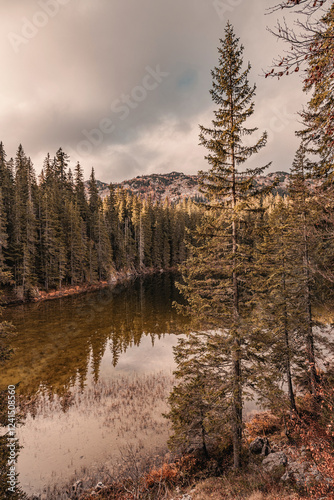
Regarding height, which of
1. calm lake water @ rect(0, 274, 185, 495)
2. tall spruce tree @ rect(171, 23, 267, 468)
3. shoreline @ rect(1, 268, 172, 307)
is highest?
tall spruce tree @ rect(171, 23, 267, 468)

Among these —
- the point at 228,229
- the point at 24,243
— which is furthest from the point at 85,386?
the point at 24,243

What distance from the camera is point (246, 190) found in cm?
895

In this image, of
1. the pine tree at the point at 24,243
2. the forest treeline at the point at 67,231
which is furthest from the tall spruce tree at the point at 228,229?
the pine tree at the point at 24,243

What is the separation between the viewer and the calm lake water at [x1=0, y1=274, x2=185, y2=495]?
10477 millimetres

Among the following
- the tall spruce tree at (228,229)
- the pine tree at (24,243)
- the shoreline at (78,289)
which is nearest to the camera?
the tall spruce tree at (228,229)

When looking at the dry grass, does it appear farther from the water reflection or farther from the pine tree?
the pine tree

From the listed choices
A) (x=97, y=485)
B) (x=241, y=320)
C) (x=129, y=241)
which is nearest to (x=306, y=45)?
(x=241, y=320)

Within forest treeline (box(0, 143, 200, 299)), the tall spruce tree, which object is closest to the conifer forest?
the tall spruce tree

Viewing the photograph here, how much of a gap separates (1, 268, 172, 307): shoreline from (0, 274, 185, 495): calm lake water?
4861 mm

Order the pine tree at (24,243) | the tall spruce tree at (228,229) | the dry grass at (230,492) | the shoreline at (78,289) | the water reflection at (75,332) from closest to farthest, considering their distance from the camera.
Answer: the dry grass at (230,492), the tall spruce tree at (228,229), the water reflection at (75,332), the shoreline at (78,289), the pine tree at (24,243)

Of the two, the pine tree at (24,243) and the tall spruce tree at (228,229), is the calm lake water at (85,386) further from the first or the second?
the pine tree at (24,243)

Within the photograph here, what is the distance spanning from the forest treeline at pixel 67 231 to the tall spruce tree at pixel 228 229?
34150mm

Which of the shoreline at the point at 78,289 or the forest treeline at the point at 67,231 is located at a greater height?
the forest treeline at the point at 67,231

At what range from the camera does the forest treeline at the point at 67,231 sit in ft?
128
